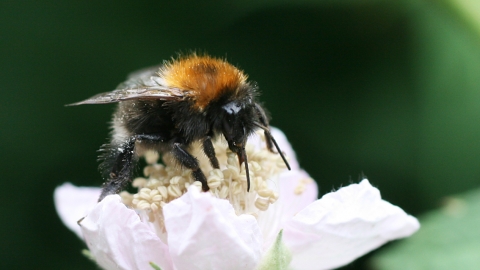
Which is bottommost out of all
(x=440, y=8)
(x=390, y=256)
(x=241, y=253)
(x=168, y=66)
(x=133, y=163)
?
(x=390, y=256)

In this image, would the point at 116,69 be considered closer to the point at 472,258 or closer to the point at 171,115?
the point at 171,115

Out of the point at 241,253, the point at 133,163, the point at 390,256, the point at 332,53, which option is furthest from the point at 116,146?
the point at 332,53

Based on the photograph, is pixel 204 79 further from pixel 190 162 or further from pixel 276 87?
pixel 276 87

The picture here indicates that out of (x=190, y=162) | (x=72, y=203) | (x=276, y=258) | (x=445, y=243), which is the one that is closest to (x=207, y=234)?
(x=276, y=258)

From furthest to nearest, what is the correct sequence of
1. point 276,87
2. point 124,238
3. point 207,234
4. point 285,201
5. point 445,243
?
point 276,87 → point 445,243 → point 285,201 → point 124,238 → point 207,234

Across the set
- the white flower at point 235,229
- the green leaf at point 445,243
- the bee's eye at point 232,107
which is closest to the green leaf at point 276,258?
the white flower at point 235,229

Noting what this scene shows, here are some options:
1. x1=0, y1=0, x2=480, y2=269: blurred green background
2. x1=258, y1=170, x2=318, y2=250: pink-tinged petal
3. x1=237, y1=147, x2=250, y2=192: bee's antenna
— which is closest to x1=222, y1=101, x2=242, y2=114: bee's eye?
x1=237, y1=147, x2=250, y2=192: bee's antenna

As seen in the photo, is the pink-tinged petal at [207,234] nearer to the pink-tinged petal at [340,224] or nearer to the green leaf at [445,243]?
the pink-tinged petal at [340,224]
